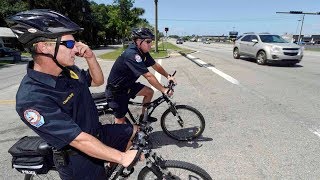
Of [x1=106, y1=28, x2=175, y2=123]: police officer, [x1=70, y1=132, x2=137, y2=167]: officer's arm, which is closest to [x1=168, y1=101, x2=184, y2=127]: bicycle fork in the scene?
[x1=106, y1=28, x2=175, y2=123]: police officer

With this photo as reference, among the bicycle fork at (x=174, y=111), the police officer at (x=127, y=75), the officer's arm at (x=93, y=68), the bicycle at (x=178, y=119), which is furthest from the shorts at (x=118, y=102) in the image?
the officer's arm at (x=93, y=68)

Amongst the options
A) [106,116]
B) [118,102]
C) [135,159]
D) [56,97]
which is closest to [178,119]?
[118,102]

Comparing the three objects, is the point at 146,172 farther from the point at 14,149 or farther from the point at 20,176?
the point at 20,176

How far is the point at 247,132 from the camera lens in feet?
18.0

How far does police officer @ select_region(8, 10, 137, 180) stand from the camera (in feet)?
6.26

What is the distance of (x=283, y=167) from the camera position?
408cm

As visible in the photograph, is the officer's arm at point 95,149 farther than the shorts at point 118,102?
No

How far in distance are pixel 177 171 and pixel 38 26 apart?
1724 millimetres

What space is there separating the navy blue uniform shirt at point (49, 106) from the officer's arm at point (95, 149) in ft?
0.15

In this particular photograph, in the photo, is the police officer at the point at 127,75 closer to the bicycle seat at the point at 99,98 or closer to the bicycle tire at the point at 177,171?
the bicycle seat at the point at 99,98

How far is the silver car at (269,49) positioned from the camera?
15070mm

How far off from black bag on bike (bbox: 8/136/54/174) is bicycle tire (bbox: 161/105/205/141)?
8.86 feet

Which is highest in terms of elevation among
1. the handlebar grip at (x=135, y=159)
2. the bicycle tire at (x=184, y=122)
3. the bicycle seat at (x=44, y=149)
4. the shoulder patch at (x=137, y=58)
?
the shoulder patch at (x=137, y=58)

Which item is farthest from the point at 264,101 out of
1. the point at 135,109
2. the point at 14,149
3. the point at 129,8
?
the point at 129,8
